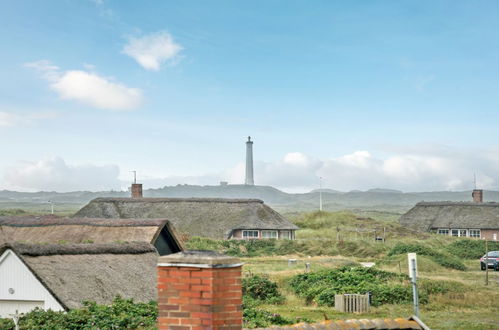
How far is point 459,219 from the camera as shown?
79.4 meters

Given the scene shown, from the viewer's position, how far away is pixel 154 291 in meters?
26.6

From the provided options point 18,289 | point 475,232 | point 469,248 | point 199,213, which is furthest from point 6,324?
point 475,232

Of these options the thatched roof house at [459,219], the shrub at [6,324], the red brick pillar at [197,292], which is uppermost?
the thatched roof house at [459,219]

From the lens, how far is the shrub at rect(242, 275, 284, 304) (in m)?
32.7

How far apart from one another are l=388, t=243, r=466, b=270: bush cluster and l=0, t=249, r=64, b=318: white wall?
1316 inches

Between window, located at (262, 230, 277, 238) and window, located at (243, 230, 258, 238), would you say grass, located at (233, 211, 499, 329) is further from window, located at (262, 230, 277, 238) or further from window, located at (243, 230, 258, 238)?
window, located at (243, 230, 258, 238)

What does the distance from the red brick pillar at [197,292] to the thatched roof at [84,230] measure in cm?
2615

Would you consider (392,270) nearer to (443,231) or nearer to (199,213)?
(199,213)

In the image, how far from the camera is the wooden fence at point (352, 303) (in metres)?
28.9

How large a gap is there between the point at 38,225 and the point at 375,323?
30.9 meters

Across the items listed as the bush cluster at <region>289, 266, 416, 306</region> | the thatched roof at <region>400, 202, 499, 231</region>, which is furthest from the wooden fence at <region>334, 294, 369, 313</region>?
the thatched roof at <region>400, 202, 499, 231</region>

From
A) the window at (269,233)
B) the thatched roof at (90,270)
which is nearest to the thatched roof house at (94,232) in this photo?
the thatched roof at (90,270)

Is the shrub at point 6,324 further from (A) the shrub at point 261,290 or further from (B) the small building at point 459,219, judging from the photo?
(B) the small building at point 459,219

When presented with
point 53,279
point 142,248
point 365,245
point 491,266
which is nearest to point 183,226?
point 365,245
